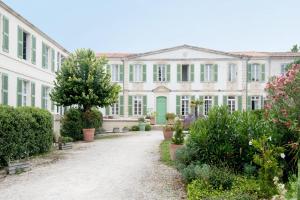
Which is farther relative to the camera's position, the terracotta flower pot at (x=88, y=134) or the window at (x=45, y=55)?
the window at (x=45, y=55)

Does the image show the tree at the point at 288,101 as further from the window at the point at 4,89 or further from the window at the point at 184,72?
the window at the point at 184,72

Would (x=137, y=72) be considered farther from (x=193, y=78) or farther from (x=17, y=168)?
(x=17, y=168)

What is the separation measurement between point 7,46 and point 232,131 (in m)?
11.3

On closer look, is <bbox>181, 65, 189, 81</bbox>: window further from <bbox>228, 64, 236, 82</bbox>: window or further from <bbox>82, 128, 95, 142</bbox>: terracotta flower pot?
<bbox>82, 128, 95, 142</bbox>: terracotta flower pot

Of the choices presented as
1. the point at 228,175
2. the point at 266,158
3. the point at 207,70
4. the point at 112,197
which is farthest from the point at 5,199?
the point at 207,70

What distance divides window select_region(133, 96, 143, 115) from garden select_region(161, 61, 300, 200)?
71.9 feet

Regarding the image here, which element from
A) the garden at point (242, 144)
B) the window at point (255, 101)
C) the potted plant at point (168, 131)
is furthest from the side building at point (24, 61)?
the window at point (255, 101)

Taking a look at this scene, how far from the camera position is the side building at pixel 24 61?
50.8 feet

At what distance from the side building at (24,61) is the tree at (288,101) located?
11.5m

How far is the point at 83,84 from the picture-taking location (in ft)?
61.1

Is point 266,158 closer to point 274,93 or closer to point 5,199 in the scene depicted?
point 274,93

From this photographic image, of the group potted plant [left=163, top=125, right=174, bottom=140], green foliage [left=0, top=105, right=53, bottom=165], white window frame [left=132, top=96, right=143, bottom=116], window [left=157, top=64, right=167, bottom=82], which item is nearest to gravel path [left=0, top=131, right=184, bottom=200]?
green foliage [left=0, top=105, right=53, bottom=165]

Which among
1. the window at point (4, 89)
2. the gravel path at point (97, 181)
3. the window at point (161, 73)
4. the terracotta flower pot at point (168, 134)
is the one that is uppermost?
the window at point (161, 73)

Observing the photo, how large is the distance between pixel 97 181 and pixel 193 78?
22929 millimetres
